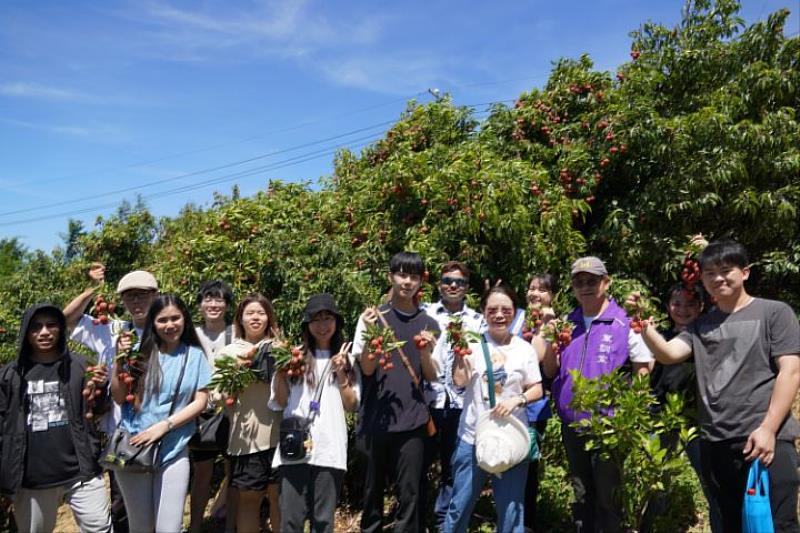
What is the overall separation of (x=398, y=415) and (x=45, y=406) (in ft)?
6.90

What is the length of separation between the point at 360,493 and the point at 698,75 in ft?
19.6

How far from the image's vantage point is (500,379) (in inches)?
135

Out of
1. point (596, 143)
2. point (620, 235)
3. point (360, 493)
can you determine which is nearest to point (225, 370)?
point (360, 493)

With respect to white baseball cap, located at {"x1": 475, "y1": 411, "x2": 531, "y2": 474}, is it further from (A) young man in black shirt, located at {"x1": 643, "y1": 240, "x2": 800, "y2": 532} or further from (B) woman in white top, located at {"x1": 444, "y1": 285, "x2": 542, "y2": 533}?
(A) young man in black shirt, located at {"x1": 643, "y1": 240, "x2": 800, "y2": 532}

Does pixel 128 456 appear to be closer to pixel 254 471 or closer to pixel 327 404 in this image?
pixel 254 471

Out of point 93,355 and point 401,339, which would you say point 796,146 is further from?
point 93,355

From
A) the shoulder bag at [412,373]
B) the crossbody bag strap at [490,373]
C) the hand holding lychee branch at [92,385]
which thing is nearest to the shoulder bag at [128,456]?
the hand holding lychee branch at [92,385]

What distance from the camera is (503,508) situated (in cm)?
338

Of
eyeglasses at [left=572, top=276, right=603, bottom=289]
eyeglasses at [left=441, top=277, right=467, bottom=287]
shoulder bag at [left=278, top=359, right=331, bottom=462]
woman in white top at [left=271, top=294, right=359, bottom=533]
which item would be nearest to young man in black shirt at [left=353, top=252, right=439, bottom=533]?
woman in white top at [left=271, top=294, right=359, bottom=533]

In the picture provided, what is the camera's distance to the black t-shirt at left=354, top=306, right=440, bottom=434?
3480 mm

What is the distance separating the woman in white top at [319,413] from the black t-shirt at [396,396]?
11 cm

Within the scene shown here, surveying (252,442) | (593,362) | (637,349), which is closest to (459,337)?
(593,362)

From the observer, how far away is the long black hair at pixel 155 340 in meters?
3.40

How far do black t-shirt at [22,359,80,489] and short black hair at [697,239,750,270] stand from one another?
12.2 ft
